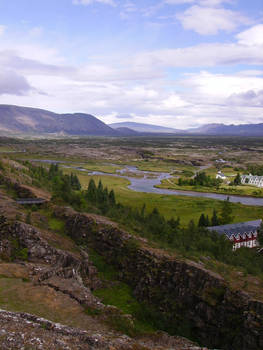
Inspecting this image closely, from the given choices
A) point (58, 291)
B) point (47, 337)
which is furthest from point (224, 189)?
point (47, 337)

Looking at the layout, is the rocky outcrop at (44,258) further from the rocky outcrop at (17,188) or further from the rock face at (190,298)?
the rocky outcrop at (17,188)

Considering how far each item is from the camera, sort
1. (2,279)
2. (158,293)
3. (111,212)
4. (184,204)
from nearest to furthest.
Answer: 1. (2,279)
2. (158,293)
3. (111,212)
4. (184,204)

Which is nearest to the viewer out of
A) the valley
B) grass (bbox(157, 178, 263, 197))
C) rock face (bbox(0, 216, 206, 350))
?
rock face (bbox(0, 216, 206, 350))

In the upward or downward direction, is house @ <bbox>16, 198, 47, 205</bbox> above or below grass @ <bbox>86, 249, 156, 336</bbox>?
above

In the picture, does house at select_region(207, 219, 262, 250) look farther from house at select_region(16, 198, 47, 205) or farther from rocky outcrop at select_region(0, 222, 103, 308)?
rocky outcrop at select_region(0, 222, 103, 308)

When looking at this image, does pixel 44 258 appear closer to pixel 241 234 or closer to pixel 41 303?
pixel 41 303

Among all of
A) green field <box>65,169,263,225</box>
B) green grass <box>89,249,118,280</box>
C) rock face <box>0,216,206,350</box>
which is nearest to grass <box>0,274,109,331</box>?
rock face <box>0,216,206,350</box>

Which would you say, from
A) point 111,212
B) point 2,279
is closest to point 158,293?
point 2,279

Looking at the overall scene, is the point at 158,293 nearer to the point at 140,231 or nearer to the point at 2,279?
the point at 140,231
